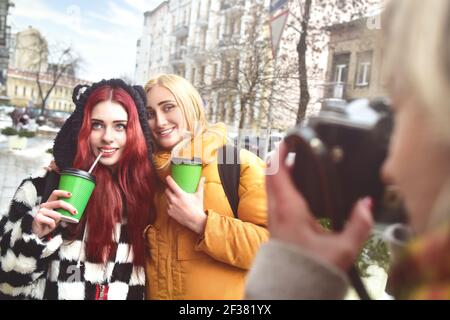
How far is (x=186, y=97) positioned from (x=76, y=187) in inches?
17.1

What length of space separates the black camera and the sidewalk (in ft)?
3.06

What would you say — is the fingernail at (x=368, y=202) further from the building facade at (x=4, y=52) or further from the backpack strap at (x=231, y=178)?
the building facade at (x=4, y=52)

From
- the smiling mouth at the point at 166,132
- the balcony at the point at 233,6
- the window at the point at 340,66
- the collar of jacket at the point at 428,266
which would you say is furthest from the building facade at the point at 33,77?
the collar of jacket at the point at 428,266

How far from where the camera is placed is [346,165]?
0.92 metres

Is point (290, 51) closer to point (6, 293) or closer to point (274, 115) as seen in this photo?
point (274, 115)

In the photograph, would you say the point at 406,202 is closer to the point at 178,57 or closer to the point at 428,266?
the point at 428,266

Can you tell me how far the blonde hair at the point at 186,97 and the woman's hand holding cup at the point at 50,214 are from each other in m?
0.42

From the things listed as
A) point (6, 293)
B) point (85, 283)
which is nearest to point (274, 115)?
point (85, 283)

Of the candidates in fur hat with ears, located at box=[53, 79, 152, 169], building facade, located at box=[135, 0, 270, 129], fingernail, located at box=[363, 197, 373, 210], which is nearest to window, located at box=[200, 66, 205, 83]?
building facade, located at box=[135, 0, 270, 129]

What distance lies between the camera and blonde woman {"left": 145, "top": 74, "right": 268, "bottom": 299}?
136 cm

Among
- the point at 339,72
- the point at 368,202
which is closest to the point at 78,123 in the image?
the point at 339,72

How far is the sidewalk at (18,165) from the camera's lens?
1523mm

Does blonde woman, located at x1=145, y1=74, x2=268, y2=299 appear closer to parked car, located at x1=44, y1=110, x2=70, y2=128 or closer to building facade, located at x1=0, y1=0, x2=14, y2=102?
parked car, located at x1=44, y1=110, x2=70, y2=128
